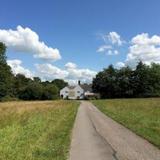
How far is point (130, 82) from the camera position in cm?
10919

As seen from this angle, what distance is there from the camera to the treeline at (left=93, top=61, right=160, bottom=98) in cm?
10656

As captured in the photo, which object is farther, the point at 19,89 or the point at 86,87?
the point at 86,87

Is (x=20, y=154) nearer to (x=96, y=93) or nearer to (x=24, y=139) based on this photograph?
(x=24, y=139)

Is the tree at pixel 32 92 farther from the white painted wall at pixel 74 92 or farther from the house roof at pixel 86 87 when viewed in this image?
the house roof at pixel 86 87

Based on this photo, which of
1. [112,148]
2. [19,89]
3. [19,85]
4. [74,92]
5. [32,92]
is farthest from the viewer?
[74,92]

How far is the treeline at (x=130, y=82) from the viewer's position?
107 m

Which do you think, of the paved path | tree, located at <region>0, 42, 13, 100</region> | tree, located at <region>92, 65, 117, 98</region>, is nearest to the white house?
tree, located at <region>92, 65, 117, 98</region>

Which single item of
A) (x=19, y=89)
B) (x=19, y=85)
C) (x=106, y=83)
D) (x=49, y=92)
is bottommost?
(x=49, y=92)

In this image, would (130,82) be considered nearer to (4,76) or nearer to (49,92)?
(49,92)

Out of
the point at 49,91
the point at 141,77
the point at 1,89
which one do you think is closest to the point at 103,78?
the point at 141,77

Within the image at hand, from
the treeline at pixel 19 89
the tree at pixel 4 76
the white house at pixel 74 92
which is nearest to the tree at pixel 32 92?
the treeline at pixel 19 89

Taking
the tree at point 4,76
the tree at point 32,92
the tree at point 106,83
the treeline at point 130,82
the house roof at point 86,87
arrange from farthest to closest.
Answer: the house roof at point 86,87, the tree at point 106,83, the treeline at point 130,82, the tree at point 32,92, the tree at point 4,76

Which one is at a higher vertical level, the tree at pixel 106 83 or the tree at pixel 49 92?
the tree at pixel 106 83

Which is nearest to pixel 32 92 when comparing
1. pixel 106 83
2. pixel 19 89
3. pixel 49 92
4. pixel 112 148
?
pixel 49 92
